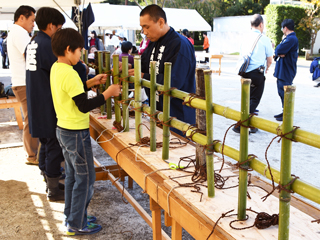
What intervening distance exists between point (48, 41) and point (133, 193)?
1779 mm

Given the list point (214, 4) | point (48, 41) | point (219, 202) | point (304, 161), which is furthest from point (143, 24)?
point (214, 4)

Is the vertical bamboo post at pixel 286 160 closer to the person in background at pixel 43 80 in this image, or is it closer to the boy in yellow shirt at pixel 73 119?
the boy in yellow shirt at pixel 73 119

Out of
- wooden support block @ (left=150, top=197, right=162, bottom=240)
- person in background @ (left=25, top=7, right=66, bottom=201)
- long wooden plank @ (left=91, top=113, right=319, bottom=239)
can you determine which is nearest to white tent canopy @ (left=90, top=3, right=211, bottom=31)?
person in background @ (left=25, top=7, right=66, bottom=201)

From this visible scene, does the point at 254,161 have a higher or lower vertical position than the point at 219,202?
higher

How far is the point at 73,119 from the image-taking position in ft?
7.50

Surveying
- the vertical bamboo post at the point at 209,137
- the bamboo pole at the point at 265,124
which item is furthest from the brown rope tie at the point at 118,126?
the vertical bamboo post at the point at 209,137

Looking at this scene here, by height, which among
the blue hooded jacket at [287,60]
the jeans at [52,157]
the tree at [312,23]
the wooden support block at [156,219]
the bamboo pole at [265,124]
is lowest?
the wooden support block at [156,219]

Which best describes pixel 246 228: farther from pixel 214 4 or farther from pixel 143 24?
pixel 214 4

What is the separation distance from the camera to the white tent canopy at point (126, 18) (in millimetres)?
11539

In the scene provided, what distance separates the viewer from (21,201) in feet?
10.6

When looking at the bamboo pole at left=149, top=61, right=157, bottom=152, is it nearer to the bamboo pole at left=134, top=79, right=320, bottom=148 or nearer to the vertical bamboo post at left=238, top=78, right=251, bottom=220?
the bamboo pole at left=134, top=79, right=320, bottom=148

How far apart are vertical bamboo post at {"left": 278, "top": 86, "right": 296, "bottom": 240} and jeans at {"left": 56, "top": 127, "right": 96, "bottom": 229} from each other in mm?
1523

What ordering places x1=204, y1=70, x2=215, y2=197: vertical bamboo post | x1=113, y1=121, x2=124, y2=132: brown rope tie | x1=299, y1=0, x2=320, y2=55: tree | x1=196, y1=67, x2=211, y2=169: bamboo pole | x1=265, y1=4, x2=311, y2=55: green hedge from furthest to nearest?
1. x1=265, y1=4, x2=311, y2=55: green hedge
2. x1=299, y1=0, x2=320, y2=55: tree
3. x1=113, y1=121, x2=124, y2=132: brown rope tie
4. x1=196, y1=67, x2=211, y2=169: bamboo pole
5. x1=204, y1=70, x2=215, y2=197: vertical bamboo post

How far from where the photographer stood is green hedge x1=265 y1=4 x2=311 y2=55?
19391mm
